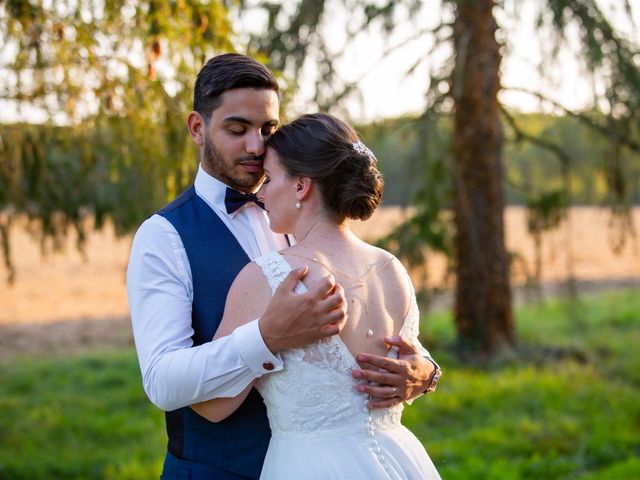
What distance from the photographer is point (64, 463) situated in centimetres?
680

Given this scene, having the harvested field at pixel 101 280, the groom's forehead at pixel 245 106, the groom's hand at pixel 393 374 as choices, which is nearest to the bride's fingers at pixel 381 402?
the groom's hand at pixel 393 374

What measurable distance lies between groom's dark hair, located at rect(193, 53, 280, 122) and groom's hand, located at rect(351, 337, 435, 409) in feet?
2.76

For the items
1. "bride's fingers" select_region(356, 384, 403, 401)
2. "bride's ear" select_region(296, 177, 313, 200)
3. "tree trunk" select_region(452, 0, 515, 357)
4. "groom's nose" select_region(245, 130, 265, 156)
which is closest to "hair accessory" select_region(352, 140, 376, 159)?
"bride's ear" select_region(296, 177, 313, 200)

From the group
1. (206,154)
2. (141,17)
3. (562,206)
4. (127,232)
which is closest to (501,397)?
(562,206)

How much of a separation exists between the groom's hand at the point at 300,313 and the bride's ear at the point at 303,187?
0.25 meters

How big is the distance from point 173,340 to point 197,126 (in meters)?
0.72

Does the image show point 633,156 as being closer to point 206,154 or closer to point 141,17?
point 141,17

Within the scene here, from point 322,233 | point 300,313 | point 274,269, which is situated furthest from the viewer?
point 322,233

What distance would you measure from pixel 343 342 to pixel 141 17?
255 centimetres

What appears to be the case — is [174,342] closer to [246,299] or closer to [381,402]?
[246,299]

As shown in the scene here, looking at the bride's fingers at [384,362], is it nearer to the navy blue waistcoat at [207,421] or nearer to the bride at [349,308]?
the bride at [349,308]

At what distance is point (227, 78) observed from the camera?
2498 mm

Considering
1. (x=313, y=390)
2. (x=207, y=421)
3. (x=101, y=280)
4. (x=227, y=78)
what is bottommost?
(x=101, y=280)

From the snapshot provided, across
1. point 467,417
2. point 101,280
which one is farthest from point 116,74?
point 101,280
